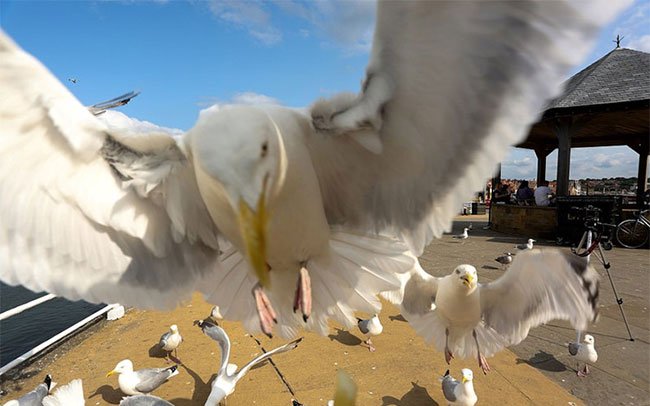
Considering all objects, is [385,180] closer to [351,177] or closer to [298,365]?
[351,177]

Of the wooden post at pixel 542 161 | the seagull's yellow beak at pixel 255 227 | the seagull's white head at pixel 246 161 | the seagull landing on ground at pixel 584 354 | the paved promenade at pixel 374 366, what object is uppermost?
the wooden post at pixel 542 161

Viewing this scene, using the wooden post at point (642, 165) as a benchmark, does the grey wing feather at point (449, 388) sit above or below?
below

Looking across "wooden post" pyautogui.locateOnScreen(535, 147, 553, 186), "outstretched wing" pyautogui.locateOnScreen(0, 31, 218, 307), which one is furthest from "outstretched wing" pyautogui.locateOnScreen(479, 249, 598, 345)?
"wooden post" pyautogui.locateOnScreen(535, 147, 553, 186)

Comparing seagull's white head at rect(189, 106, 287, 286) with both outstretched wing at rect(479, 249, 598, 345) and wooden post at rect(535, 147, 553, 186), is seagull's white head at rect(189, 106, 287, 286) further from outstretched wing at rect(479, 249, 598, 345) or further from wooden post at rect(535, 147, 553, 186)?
wooden post at rect(535, 147, 553, 186)

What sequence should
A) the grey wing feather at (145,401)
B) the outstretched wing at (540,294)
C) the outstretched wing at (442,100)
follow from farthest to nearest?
the grey wing feather at (145,401) < the outstretched wing at (540,294) < the outstretched wing at (442,100)

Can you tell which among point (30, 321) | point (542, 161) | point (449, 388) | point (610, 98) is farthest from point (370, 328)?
point (542, 161)

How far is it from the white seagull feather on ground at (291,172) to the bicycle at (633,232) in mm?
7421

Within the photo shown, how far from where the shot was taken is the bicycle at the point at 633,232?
663 cm

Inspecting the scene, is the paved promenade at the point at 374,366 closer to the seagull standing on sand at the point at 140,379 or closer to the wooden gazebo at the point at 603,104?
the seagull standing on sand at the point at 140,379

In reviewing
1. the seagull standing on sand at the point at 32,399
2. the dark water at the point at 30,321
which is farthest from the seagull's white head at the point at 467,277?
the dark water at the point at 30,321

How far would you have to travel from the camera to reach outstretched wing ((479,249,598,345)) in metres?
1.51

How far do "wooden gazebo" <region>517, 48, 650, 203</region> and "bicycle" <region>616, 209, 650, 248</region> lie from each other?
1235 millimetres

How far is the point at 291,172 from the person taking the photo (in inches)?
37.1

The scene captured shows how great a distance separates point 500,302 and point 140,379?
256 cm
